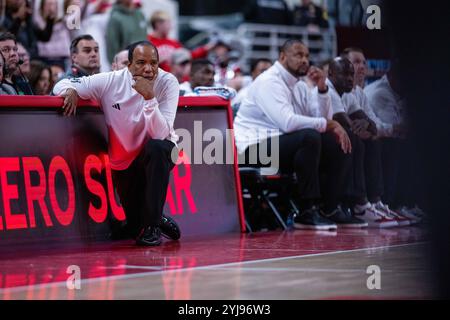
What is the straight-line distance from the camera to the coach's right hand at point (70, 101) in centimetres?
771

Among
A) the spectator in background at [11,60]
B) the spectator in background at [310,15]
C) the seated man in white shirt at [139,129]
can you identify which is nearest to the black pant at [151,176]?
the seated man in white shirt at [139,129]

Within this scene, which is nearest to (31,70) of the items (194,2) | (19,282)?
(19,282)

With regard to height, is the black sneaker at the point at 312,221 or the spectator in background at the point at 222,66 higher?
the spectator in background at the point at 222,66

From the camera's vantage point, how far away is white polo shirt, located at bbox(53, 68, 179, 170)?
7844 mm

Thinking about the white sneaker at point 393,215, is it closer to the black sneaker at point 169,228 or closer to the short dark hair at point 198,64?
the short dark hair at point 198,64

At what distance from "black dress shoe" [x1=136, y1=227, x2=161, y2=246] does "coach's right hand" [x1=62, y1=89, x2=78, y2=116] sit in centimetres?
113

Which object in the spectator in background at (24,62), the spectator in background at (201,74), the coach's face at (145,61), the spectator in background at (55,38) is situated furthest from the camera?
the spectator in background at (55,38)

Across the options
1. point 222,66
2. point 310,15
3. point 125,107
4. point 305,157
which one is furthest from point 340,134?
point 310,15

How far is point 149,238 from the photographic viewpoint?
7727 millimetres

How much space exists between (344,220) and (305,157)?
930 millimetres

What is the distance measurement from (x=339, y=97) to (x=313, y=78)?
40 centimetres

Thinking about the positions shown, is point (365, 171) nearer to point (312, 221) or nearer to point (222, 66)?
point (312, 221)

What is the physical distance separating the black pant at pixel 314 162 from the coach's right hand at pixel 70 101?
2.74 metres

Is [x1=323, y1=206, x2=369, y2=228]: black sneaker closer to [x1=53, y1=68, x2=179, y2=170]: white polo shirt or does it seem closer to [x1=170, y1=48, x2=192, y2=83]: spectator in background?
[x1=53, y1=68, x2=179, y2=170]: white polo shirt
